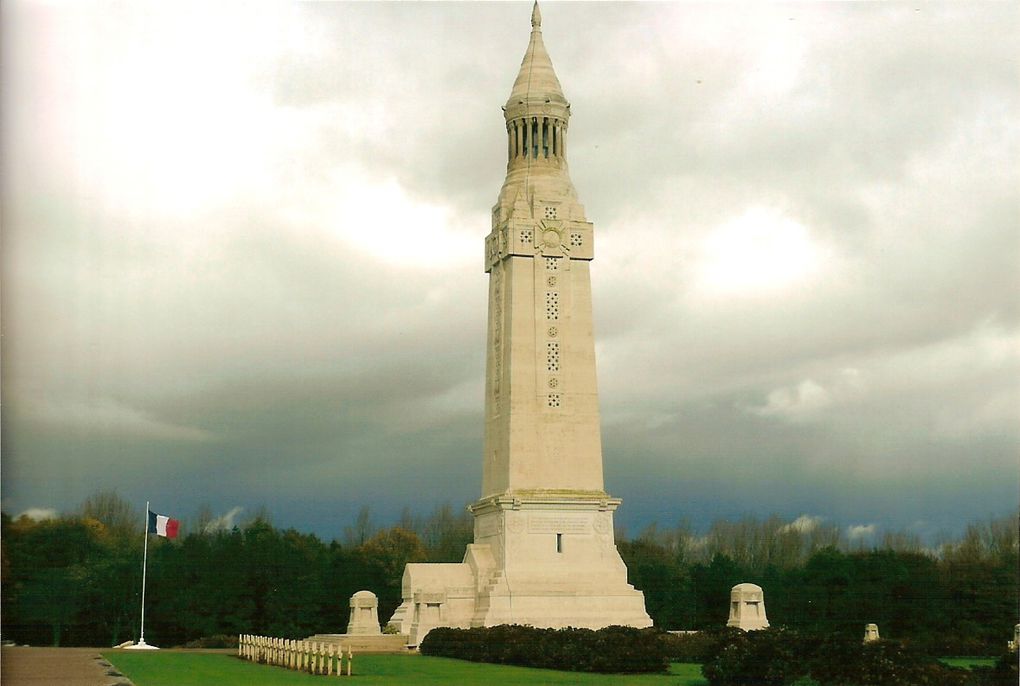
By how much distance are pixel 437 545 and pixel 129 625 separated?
3005 cm

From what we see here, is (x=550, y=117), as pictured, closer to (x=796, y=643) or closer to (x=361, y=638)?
(x=361, y=638)

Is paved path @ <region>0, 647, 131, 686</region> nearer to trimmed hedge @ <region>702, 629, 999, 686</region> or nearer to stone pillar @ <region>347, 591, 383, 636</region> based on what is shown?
stone pillar @ <region>347, 591, 383, 636</region>

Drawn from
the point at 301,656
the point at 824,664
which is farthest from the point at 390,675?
the point at 824,664

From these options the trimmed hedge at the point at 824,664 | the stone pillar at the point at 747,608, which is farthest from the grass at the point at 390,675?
the stone pillar at the point at 747,608

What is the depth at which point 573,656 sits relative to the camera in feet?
115

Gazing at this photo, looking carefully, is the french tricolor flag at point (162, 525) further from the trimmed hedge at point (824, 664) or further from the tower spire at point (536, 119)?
the trimmed hedge at point (824, 664)

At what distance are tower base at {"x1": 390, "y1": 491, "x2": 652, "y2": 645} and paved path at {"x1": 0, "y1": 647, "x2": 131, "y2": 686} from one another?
12.6m

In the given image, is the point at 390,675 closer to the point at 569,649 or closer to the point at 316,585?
the point at 569,649

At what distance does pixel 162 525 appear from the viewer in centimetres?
5141

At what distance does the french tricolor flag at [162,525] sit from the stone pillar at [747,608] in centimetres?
A: 2231

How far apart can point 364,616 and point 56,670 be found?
716 inches

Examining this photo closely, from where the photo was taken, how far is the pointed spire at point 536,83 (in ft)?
174

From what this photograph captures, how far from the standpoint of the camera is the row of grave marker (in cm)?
3362

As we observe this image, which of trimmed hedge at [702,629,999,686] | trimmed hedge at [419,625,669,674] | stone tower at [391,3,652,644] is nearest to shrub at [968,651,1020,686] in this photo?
trimmed hedge at [702,629,999,686]
